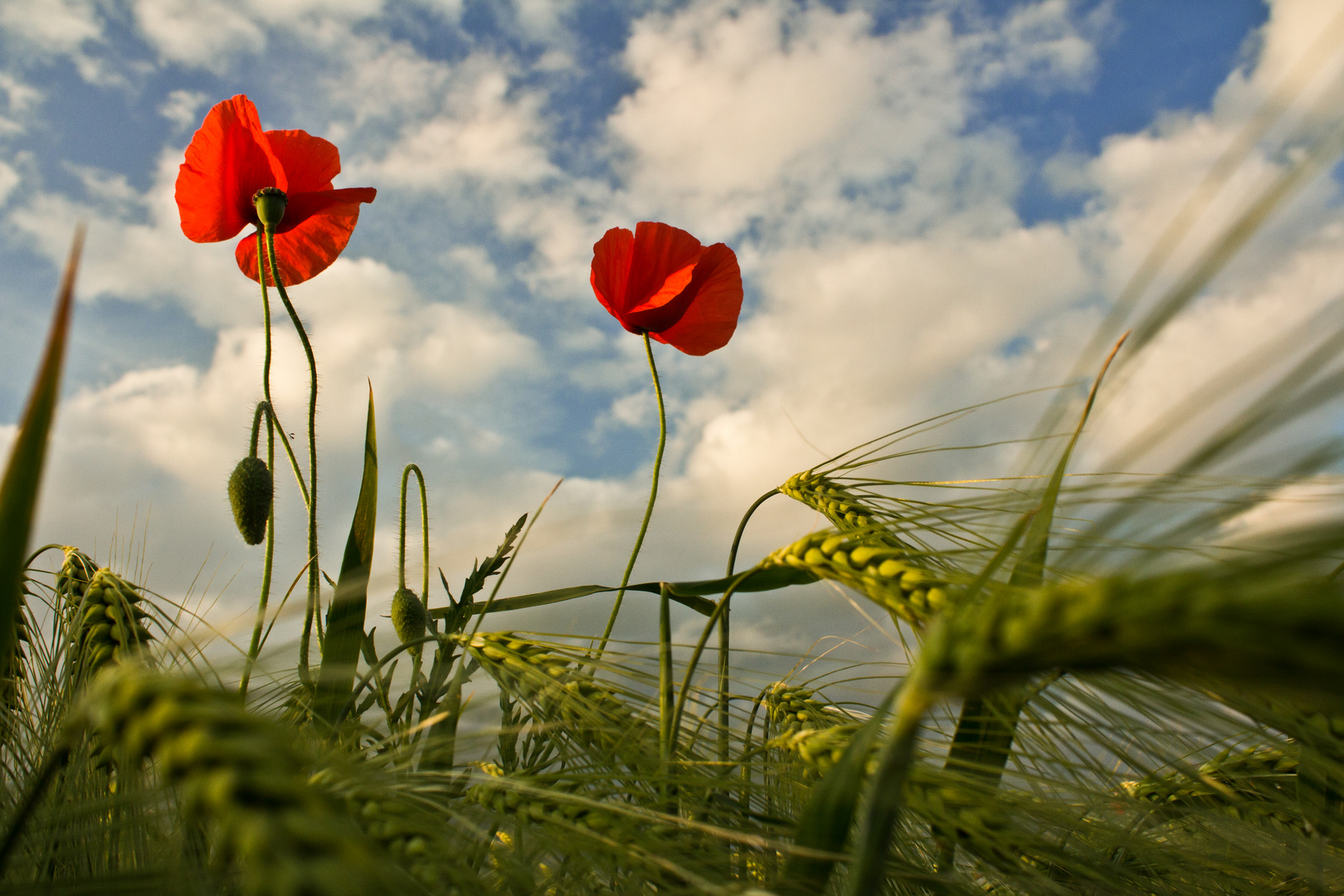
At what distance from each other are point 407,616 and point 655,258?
2.29 feet

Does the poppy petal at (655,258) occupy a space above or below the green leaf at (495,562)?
above

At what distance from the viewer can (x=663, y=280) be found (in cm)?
128

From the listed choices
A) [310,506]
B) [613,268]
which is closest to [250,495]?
[310,506]

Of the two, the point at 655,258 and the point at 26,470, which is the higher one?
the point at 655,258

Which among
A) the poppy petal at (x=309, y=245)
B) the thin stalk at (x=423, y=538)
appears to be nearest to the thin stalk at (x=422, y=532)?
the thin stalk at (x=423, y=538)

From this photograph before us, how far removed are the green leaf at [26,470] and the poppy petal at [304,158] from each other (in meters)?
0.95

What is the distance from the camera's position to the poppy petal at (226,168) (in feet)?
3.57

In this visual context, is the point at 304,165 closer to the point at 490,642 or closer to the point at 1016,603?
the point at 490,642

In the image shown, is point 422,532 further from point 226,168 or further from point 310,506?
point 226,168

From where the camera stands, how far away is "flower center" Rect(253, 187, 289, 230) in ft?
3.37

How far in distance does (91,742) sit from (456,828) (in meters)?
0.37

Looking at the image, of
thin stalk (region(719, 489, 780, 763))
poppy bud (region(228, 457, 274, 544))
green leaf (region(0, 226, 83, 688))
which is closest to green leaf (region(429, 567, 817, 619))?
thin stalk (region(719, 489, 780, 763))

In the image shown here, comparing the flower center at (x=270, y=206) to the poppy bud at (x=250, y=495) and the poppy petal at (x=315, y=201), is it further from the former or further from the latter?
the poppy bud at (x=250, y=495)

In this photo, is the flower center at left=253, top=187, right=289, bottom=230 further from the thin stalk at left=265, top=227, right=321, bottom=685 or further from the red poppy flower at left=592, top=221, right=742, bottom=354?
the red poppy flower at left=592, top=221, right=742, bottom=354
